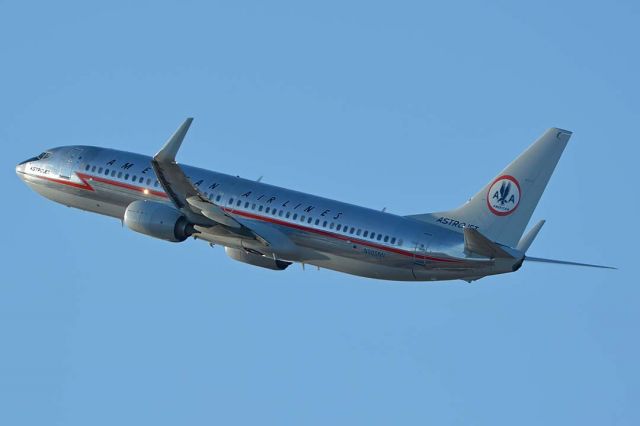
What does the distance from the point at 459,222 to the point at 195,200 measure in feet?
42.2

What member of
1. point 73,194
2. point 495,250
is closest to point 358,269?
point 495,250

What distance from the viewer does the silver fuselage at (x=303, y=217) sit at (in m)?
71.1

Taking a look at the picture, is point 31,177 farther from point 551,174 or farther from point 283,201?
point 551,174

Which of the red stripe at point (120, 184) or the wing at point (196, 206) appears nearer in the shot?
the wing at point (196, 206)

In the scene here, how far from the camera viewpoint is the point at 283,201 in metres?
75.2

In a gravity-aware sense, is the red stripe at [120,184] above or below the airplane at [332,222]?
below

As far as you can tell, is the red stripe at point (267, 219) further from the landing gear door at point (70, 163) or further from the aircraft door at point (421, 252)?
the landing gear door at point (70, 163)

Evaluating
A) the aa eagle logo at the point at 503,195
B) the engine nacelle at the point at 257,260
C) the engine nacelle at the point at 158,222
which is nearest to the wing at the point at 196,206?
the engine nacelle at the point at 158,222

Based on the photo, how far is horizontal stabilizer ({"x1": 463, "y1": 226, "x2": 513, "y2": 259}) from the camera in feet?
222

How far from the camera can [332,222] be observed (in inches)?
2886

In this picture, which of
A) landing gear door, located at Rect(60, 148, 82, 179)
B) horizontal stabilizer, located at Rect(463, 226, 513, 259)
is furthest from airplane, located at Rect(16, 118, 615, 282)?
landing gear door, located at Rect(60, 148, 82, 179)

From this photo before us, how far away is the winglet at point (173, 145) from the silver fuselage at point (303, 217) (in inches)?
243

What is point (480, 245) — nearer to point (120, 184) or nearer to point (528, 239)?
point (528, 239)

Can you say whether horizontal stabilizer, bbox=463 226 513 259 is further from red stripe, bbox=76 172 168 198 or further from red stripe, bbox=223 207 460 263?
red stripe, bbox=76 172 168 198
